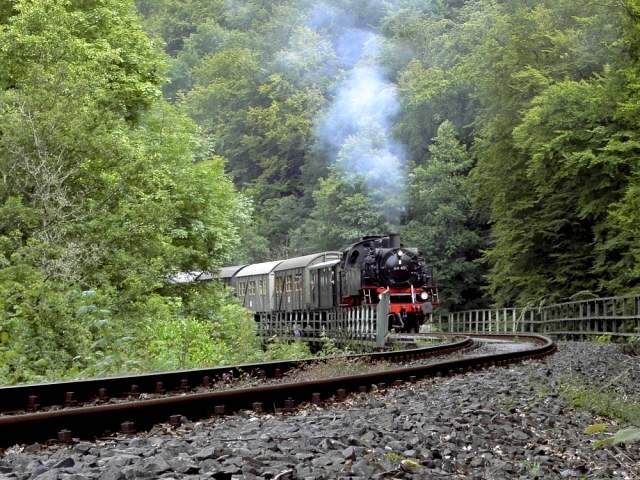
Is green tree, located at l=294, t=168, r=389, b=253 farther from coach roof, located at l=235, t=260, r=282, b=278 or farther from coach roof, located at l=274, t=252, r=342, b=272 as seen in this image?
coach roof, located at l=274, t=252, r=342, b=272

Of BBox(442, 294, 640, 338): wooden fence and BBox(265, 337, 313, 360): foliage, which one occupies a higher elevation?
BBox(442, 294, 640, 338): wooden fence

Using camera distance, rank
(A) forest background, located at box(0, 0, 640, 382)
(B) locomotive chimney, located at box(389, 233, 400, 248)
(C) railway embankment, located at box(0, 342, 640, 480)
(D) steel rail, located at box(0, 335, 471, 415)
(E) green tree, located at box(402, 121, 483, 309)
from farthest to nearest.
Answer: (E) green tree, located at box(402, 121, 483, 309) < (B) locomotive chimney, located at box(389, 233, 400, 248) < (A) forest background, located at box(0, 0, 640, 382) < (D) steel rail, located at box(0, 335, 471, 415) < (C) railway embankment, located at box(0, 342, 640, 480)

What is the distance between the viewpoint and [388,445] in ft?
16.7

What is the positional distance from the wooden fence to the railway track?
10727 millimetres

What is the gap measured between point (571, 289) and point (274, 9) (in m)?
76.2

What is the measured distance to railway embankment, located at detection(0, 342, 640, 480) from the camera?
4.17m

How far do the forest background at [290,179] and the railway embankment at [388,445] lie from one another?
18.5 ft

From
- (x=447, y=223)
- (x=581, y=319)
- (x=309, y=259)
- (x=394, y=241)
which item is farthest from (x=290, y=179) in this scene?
(x=581, y=319)

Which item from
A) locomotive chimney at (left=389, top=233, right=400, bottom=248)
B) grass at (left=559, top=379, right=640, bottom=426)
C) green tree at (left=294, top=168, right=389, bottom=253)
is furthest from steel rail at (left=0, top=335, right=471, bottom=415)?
green tree at (left=294, top=168, right=389, bottom=253)

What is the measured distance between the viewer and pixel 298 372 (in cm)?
1127

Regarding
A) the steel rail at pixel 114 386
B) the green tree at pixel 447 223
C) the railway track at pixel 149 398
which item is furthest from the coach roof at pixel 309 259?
the steel rail at pixel 114 386

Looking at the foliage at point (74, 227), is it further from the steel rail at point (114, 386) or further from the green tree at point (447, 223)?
the green tree at point (447, 223)

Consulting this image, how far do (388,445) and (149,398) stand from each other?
3.63 metres

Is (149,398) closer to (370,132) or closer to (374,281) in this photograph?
(374,281)
